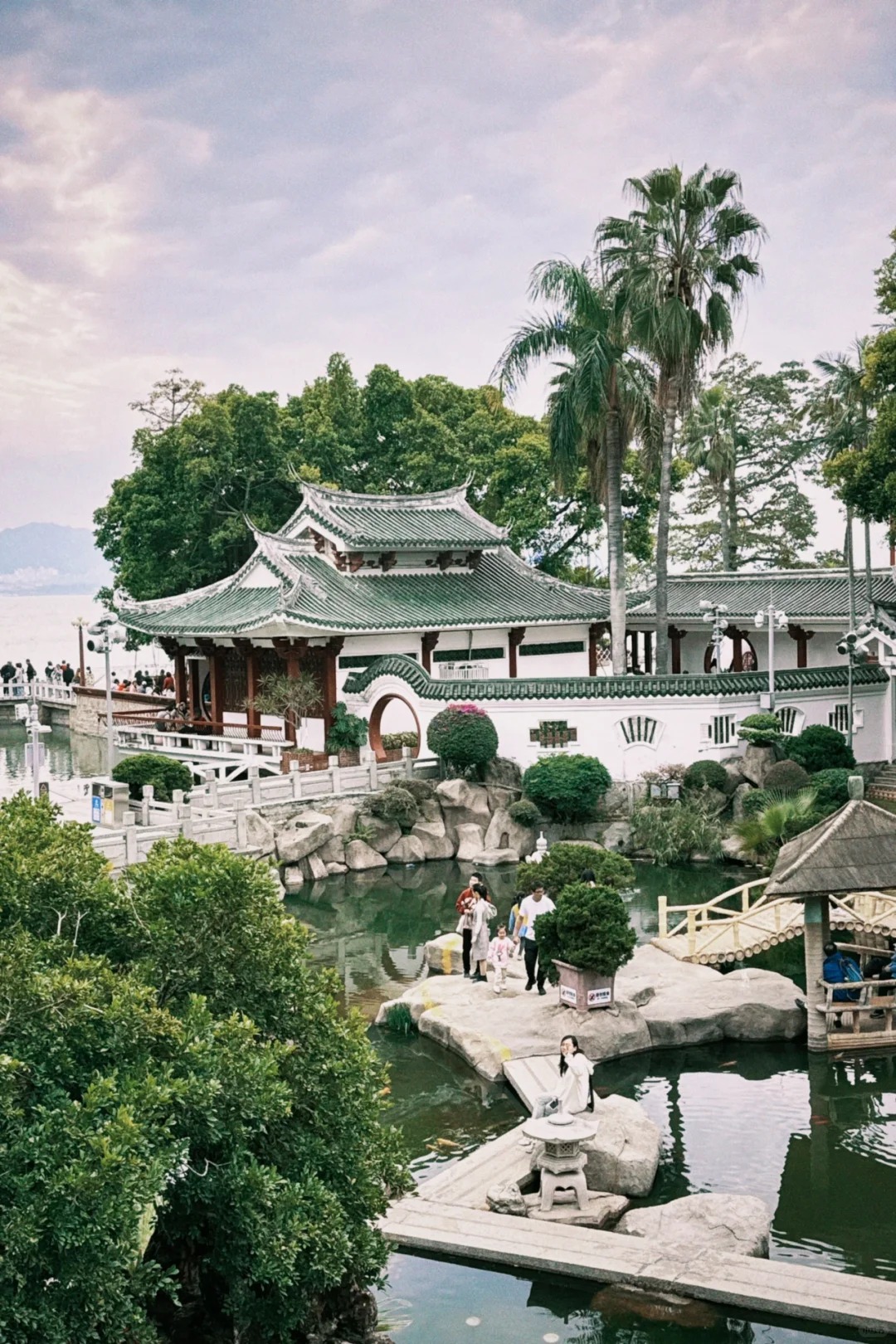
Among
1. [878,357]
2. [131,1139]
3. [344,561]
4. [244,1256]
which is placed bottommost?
[244,1256]

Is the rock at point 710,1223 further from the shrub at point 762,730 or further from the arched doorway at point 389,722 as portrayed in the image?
the arched doorway at point 389,722

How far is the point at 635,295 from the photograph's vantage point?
3028cm

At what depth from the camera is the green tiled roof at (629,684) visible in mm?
30078

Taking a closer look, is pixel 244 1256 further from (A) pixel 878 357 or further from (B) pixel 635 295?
(B) pixel 635 295

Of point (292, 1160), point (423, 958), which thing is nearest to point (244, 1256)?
point (292, 1160)

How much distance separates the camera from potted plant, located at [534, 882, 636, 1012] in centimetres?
1536

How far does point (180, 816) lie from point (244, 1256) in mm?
18052

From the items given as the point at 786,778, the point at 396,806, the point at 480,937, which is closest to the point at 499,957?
the point at 480,937

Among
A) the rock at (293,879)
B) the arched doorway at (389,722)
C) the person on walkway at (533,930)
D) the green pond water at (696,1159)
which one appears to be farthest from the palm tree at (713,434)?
the person on walkway at (533,930)

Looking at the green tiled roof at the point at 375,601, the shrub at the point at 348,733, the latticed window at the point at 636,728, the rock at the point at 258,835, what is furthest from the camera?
the green tiled roof at the point at 375,601

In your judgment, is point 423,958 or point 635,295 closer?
point 423,958

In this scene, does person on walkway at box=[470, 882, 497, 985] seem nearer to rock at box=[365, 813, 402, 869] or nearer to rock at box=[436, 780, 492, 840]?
rock at box=[365, 813, 402, 869]

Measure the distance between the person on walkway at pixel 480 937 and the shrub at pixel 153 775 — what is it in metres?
10.4

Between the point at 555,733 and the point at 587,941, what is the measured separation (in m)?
15.3
